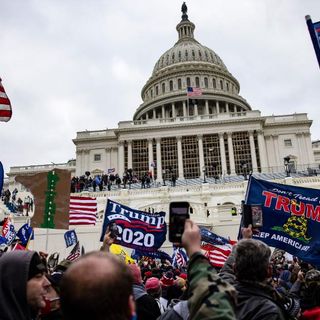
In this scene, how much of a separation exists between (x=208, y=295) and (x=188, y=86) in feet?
245

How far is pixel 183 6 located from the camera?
102 meters

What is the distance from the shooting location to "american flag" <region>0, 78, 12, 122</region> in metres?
9.75

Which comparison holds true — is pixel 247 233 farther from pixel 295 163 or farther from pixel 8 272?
pixel 295 163

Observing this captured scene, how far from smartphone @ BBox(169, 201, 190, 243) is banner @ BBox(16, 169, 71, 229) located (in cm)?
899

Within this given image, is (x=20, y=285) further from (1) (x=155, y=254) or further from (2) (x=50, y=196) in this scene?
(1) (x=155, y=254)

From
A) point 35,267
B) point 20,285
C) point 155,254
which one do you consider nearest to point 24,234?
point 155,254

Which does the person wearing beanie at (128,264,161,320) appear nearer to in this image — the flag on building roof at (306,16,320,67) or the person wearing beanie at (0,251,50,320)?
the person wearing beanie at (0,251,50,320)

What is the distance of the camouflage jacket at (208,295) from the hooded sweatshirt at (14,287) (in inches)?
41.1

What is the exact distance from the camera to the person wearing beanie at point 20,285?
7.55ft

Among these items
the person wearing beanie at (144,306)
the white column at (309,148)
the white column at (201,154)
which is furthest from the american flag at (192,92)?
the person wearing beanie at (144,306)

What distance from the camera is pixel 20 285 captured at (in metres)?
2.36

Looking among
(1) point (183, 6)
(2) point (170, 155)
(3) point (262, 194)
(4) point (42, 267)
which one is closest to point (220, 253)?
(3) point (262, 194)

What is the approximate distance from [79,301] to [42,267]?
1032mm

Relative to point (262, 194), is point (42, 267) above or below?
below
